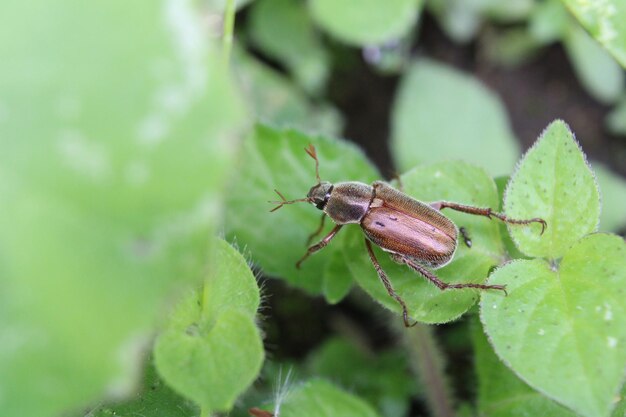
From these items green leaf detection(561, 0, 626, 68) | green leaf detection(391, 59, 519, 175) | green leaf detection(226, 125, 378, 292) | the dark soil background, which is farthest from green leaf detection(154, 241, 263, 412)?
the dark soil background

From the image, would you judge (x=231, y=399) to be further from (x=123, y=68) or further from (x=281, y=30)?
(x=281, y=30)

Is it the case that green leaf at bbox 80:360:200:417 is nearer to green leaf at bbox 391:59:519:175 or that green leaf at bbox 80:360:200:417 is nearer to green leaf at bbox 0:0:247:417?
green leaf at bbox 0:0:247:417

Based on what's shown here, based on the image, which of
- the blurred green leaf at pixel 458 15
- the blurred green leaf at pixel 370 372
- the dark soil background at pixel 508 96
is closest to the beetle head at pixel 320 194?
the blurred green leaf at pixel 370 372

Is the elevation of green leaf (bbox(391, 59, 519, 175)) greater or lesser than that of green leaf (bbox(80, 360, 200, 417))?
greater

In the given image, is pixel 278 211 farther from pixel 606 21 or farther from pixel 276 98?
pixel 606 21

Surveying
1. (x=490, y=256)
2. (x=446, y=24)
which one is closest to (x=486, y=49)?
(x=446, y=24)

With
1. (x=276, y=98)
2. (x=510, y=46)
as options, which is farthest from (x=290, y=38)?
(x=510, y=46)

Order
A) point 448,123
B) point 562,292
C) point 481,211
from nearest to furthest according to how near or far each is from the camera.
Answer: point 562,292, point 481,211, point 448,123
